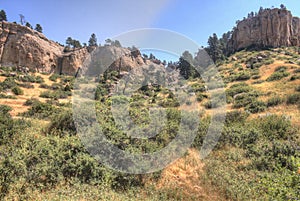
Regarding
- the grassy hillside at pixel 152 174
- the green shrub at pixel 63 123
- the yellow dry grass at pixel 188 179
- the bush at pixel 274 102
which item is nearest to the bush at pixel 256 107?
the bush at pixel 274 102

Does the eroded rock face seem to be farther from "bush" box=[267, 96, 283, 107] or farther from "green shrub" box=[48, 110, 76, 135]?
"bush" box=[267, 96, 283, 107]

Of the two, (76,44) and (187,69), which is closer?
(187,69)

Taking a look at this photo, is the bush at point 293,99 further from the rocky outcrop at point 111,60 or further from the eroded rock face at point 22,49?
the eroded rock face at point 22,49

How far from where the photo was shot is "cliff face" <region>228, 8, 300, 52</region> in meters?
53.8

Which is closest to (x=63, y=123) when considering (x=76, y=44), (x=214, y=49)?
(x=76, y=44)

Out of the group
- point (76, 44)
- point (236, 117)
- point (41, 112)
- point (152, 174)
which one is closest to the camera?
point (152, 174)

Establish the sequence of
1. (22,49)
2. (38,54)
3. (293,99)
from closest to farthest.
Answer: (293,99) < (22,49) < (38,54)

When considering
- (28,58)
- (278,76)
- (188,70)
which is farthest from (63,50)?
(278,76)

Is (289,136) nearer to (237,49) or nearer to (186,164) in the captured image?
(186,164)

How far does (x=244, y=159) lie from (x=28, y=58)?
46.3 m

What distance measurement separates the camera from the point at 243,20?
2443 inches

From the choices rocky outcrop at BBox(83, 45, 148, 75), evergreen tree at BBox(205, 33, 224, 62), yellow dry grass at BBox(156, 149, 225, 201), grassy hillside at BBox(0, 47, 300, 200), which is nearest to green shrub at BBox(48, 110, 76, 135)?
grassy hillside at BBox(0, 47, 300, 200)

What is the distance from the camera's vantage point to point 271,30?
5406 centimetres

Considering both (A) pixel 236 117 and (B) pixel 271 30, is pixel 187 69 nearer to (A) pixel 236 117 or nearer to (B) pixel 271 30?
(B) pixel 271 30
